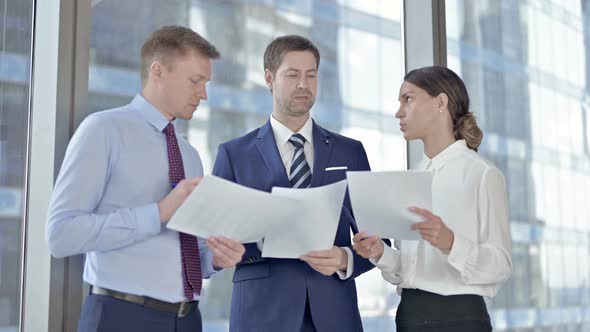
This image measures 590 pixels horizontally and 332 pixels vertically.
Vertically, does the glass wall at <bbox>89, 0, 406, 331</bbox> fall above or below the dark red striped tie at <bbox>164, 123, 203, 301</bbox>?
above

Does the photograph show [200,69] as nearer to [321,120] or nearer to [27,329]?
[27,329]

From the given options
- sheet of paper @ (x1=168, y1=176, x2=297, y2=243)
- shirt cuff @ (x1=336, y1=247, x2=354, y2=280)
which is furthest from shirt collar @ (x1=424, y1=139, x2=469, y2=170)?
sheet of paper @ (x1=168, y1=176, x2=297, y2=243)

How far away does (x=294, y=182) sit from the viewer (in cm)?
234

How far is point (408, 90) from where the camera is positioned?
2.43 meters

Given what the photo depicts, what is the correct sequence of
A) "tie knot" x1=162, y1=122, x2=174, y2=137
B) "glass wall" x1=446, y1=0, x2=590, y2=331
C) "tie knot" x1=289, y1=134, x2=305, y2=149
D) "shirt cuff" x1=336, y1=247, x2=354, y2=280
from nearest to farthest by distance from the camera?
"tie knot" x1=162, y1=122, x2=174, y2=137 → "shirt cuff" x1=336, y1=247, x2=354, y2=280 → "tie knot" x1=289, y1=134, x2=305, y2=149 → "glass wall" x1=446, y1=0, x2=590, y2=331

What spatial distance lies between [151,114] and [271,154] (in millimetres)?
479

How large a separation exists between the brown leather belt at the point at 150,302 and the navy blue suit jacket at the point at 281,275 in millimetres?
360

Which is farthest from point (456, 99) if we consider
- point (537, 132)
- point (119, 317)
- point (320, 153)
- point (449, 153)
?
point (537, 132)

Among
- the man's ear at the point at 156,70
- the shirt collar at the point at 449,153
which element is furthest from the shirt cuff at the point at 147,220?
the shirt collar at the point at 449,153

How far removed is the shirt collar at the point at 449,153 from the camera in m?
2.32

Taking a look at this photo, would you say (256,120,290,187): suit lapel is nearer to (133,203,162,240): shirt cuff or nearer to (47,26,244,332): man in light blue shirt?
(47,26,244,332): man in light blue shirt

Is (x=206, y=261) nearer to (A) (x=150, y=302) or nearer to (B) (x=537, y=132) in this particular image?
(A) (x=150, y=302)

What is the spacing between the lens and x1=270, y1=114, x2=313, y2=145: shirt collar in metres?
2.43

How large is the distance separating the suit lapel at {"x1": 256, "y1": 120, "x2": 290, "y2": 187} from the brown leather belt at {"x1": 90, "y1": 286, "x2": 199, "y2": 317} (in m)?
0.55
